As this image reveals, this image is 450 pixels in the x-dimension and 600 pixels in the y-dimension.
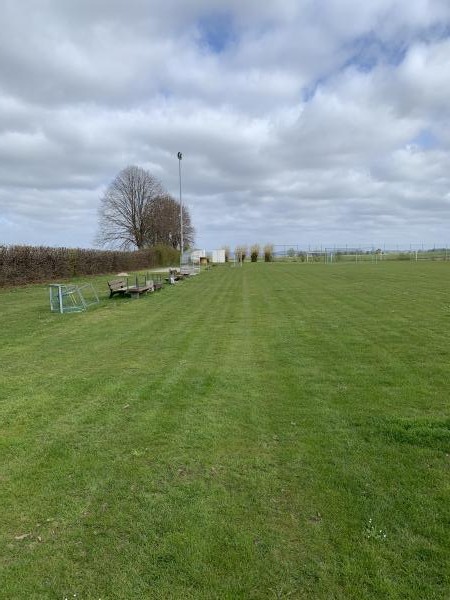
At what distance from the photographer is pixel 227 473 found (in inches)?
138

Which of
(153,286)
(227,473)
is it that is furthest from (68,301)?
(227,473)

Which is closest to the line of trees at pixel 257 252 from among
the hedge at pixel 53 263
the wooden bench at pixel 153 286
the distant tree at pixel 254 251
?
the distant tree at pixel 254 251

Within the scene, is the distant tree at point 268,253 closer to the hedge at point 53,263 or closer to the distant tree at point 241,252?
the distant tree at point 241,252

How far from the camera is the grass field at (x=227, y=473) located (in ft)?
8.07

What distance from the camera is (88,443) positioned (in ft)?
13.4

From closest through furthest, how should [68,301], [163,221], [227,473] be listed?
[227,473]
[68,301]
[163,221]

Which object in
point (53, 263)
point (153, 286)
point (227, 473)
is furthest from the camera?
point (53, 263)

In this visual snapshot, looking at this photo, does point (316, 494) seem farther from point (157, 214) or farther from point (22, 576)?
point (157, 214)

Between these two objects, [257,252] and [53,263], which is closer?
[53,263]

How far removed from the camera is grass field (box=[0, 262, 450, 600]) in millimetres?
Answer: 2459

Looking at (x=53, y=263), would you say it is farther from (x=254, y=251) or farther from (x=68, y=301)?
(x=254, y=251)

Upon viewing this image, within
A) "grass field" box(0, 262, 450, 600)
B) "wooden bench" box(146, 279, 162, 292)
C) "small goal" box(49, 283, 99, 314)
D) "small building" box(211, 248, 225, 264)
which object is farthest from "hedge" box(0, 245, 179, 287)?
"small building" box(211, 248, 225, 264)

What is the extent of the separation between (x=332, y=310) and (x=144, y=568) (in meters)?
10.4

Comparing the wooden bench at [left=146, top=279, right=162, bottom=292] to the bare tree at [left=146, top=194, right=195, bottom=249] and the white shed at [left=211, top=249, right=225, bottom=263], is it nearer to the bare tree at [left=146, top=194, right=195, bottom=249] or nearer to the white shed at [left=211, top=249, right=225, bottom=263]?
the bare tree at [left=146, top=194, right=195, bottom=249]
